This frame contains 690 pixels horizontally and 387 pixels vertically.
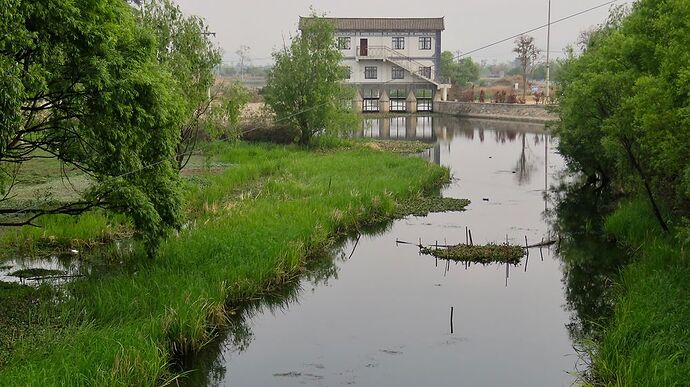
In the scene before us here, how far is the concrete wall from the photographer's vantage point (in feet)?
211

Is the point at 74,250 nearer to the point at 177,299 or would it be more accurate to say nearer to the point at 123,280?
the point at 123,280

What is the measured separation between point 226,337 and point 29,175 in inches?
576

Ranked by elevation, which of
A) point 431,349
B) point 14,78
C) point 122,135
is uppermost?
point 14,78

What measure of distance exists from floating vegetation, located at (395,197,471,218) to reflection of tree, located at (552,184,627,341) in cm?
292

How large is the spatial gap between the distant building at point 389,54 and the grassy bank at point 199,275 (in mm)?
46407

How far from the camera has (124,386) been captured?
8.95 metres

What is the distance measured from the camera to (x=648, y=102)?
12992 mm

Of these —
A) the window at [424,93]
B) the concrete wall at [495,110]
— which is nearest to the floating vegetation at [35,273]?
the concrete wall at [495,110]

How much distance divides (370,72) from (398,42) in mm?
3916

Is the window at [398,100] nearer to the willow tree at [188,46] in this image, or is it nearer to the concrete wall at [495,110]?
the concrete wall at [495,110]

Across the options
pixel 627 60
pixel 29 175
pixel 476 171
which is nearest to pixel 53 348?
pixel 627 60

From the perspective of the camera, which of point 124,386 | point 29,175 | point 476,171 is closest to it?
point 124,386

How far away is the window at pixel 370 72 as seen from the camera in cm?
7106

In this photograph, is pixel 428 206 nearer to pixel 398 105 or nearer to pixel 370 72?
pixel 370 72
